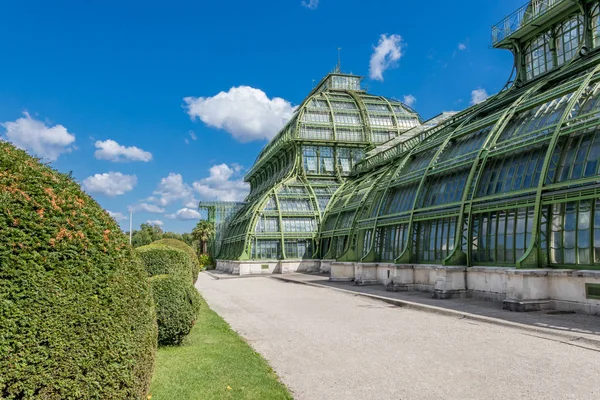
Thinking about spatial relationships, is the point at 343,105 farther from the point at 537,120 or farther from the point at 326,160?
the point at 537,120

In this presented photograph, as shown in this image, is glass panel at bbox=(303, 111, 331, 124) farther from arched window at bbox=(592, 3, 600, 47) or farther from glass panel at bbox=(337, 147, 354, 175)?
arched window at bbox=(592, 3, 600, 47)

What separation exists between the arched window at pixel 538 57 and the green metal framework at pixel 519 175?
0.07m

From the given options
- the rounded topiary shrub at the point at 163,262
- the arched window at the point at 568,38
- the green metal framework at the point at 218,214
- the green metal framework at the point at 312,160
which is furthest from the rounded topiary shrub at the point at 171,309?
the green metal framework at the point at 218,214

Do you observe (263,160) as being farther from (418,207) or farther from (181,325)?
(181,325)

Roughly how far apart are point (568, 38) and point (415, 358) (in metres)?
27.0

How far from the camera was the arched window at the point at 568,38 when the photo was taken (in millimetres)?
28627

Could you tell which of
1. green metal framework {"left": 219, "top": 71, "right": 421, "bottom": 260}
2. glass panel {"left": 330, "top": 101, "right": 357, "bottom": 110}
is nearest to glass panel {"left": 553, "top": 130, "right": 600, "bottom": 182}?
green metal framework {"left": 219, "top": 71, "right": 421, "bottom": 260}

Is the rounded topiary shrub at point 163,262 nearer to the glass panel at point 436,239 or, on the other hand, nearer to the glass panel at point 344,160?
the glass panel at point 436,239

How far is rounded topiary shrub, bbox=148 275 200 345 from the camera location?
1249cm

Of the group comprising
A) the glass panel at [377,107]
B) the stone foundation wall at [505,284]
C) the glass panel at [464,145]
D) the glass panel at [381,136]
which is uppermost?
the glass panel at [377,107]

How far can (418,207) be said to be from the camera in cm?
3169

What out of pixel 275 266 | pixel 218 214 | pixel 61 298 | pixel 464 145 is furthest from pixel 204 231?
pixel 61 298

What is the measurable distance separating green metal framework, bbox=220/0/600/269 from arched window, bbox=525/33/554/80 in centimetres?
7

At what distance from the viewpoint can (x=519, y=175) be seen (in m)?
23.4
